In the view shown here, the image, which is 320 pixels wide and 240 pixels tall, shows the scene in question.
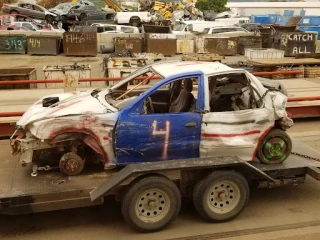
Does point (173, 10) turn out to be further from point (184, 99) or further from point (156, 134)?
point (156, 134)

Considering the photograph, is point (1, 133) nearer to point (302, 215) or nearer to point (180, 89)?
point (180, 89)

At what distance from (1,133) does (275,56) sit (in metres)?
13.2

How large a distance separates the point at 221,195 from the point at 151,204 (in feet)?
3.05

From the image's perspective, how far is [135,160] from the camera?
5.37 meters

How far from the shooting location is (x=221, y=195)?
16.9ft

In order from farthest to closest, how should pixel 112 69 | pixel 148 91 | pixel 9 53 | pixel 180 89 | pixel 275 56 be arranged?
pixel 9 53, pixel 275 56, pixel 112 69, pixel 180 89, pixel 148 91

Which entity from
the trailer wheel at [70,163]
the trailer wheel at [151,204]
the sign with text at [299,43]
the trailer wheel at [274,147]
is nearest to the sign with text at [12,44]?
the sign with text at [299,43]

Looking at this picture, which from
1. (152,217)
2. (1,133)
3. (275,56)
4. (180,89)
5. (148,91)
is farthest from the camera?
(275,56)

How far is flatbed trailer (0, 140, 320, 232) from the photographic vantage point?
4.74m

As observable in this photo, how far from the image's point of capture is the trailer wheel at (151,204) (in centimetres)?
482

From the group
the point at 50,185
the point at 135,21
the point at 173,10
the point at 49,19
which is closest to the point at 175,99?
the point at 50,185

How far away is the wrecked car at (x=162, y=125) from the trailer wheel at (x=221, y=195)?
1.62ft

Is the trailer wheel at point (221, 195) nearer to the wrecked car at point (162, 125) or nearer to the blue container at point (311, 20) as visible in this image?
the wrecked car at point (162, 125)

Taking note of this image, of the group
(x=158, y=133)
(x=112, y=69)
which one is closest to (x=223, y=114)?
(x=158, y=133)
